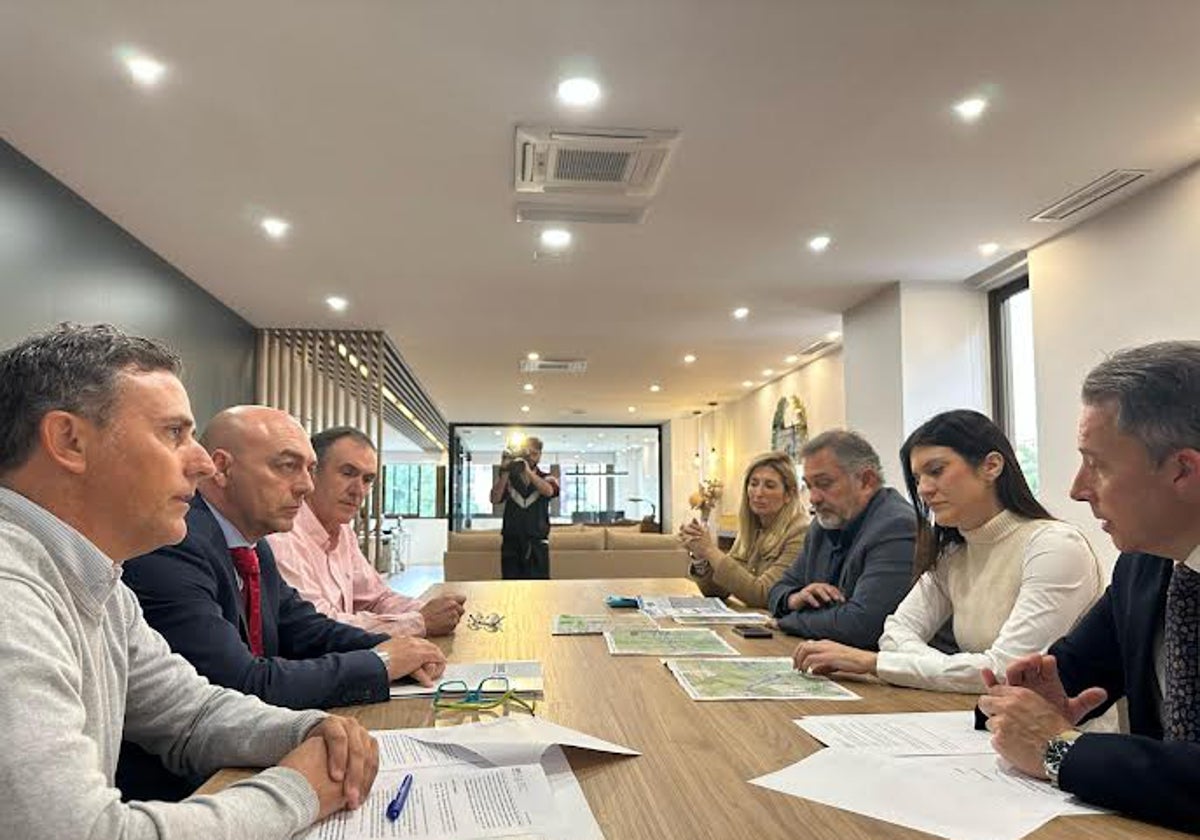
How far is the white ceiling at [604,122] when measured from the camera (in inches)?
97.1

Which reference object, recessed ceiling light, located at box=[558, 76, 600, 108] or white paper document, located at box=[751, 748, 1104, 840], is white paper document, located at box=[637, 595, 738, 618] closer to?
white paper document, located at box=[751, 748, 1104, 840]

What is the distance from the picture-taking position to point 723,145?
3324 millimetres

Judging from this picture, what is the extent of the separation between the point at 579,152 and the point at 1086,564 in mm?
2480

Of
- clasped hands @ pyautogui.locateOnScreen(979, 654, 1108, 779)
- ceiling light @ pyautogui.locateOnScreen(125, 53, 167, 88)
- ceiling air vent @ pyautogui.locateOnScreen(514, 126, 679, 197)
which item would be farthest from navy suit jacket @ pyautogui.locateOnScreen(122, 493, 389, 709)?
ceiling air vent @ pyautogui.locateOnScreen(514, 126, 679, 197)

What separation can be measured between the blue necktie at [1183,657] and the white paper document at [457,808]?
0.92 meters

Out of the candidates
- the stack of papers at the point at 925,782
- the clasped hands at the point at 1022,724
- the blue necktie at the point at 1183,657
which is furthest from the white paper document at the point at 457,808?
the blue necktie at the point at 1183,657

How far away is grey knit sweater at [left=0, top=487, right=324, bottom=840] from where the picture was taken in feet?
2.41

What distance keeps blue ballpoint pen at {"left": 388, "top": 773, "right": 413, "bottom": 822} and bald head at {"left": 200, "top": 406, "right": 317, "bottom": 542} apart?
978mm

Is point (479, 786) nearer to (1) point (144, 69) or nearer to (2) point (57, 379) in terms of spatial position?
(2) point (57, 379)

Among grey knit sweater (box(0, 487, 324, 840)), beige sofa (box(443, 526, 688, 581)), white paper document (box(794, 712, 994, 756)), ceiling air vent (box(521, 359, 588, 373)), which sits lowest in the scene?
beige sofa (box(443, 526, 688, 581))

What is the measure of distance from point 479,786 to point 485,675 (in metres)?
0.67

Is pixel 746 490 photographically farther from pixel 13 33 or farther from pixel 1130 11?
pixel 13 33

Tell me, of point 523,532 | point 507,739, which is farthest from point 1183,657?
point 523,532

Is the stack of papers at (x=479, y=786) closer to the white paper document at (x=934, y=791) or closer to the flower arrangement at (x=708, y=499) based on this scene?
the white paper document at (x=934, y=791)
